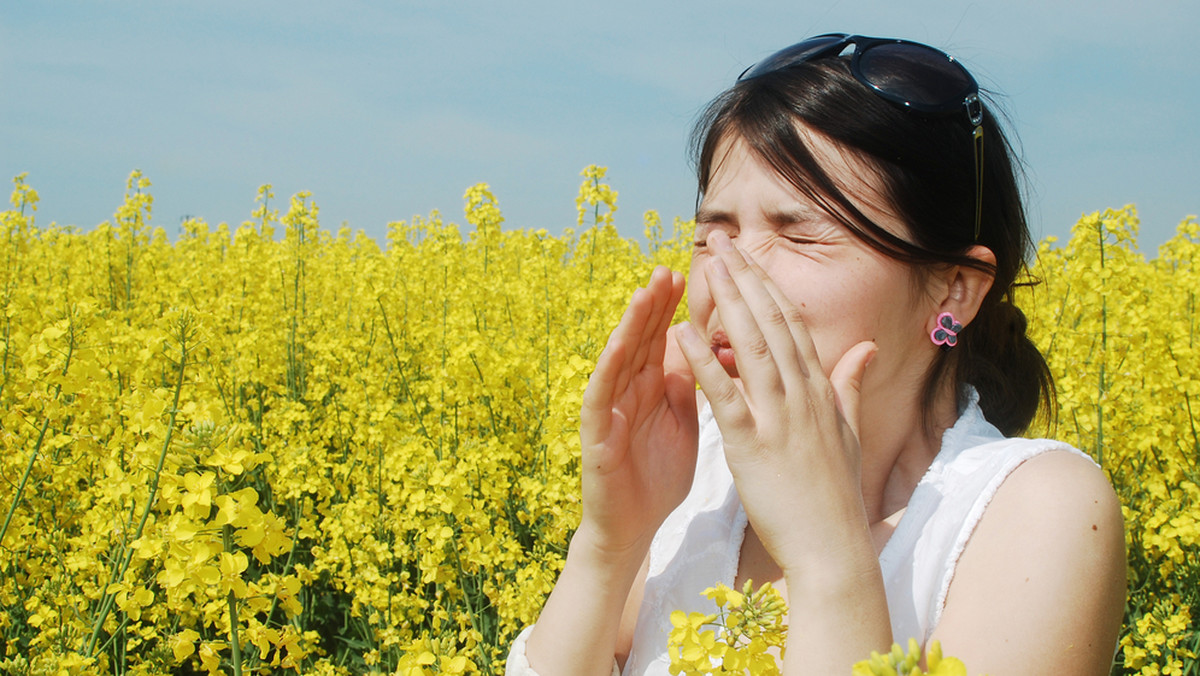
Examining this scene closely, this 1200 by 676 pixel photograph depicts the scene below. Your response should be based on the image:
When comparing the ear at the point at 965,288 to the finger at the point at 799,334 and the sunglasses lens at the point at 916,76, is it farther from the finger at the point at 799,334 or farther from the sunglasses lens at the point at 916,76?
the finger at the point at 799,334

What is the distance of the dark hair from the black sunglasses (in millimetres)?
12

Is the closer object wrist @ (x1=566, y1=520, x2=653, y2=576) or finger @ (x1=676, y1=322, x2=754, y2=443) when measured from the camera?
finger @ (x1=676, y1=322, x2=754, y2=443)

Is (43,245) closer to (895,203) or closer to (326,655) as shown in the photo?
(326,655)

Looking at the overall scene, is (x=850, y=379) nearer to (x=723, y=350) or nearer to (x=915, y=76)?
(x=723, y=350)

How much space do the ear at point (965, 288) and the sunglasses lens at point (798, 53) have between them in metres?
0.38

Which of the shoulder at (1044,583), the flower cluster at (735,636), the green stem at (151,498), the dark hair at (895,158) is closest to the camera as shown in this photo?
the flower cluster at (735,636)

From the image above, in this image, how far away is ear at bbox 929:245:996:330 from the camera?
1324mm

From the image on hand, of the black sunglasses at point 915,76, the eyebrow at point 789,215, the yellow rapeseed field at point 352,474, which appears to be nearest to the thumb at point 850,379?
the eyebrow at point 789,215

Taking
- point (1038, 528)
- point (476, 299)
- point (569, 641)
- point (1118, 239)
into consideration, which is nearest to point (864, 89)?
point (1038, 528)

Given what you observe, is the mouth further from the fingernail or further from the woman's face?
the fingernail

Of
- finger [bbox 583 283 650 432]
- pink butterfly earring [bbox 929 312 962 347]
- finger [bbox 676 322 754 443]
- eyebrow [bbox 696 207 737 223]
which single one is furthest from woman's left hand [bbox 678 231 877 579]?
pink butterfly earring [bbox 929 312 962 347]

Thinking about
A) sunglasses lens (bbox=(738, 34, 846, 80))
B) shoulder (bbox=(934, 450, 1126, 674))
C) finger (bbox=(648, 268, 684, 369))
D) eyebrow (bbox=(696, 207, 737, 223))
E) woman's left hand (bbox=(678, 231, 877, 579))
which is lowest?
shoulder (bbox=(934, 450, 1126, 674))

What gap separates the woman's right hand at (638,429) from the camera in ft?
3.91

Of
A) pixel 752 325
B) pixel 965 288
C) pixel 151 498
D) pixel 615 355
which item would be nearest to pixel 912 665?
pixel 752 325
